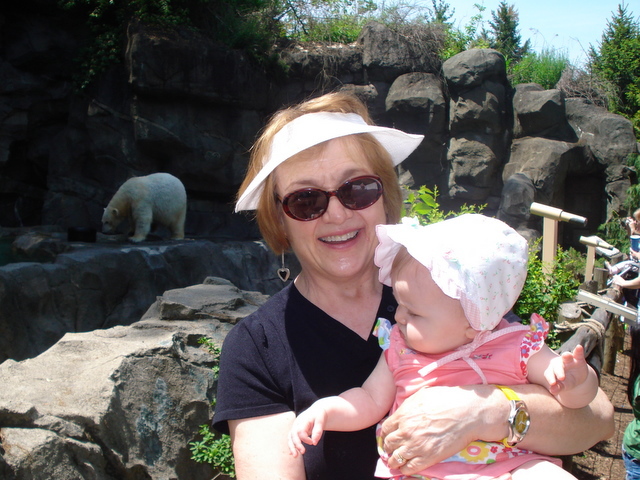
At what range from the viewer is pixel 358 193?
161 cm

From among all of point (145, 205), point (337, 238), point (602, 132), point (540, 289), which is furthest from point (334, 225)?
point (602, 132)

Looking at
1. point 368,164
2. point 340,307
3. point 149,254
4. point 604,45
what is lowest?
point 149,254

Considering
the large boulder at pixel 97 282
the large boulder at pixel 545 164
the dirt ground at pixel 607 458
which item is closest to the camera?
the dirt ground at pixel 607 458

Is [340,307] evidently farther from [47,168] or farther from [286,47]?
[47,168]

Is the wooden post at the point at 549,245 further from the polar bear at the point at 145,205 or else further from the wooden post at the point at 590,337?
the polar bear at the point at 145,205

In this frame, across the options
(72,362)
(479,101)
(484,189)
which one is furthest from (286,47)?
(72,362)

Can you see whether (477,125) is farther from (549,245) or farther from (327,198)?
(327,198)

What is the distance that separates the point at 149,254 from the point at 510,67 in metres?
10.3

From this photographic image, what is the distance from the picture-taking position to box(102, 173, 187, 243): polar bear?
893cm

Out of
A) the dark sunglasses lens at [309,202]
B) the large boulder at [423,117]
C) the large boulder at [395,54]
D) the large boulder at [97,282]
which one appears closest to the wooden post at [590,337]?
the dark sunglasses lens at [309,202]

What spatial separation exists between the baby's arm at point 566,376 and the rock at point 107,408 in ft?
5.44

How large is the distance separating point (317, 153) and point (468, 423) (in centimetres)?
87

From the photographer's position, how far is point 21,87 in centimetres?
1188

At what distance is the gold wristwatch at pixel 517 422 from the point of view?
126cm
